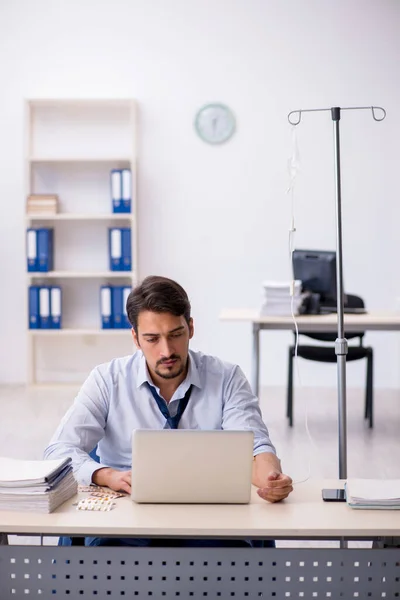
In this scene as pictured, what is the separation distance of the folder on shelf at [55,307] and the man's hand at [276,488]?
458 cm

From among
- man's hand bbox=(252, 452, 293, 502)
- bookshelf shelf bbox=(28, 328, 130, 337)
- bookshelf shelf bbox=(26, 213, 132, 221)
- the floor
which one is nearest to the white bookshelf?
bookshelf shelf bbox=(28, 328, 130, 337)

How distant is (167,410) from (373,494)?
→ 2.15 feet

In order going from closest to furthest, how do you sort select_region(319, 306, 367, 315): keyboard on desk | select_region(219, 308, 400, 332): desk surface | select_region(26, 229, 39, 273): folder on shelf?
select_region(219, 308, 400, 332): desk surface
select_region(319, 306, 367, 315): keyboard on desk
select_region(26, 229, 39, 273): folder on shelf

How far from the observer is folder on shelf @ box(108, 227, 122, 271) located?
6.38 m

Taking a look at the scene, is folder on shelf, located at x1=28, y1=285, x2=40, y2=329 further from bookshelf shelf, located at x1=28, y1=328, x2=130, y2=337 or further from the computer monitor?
the computer monitor

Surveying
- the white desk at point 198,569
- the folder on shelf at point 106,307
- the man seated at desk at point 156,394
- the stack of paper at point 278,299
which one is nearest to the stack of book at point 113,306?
the folder on shelf at point 106,307

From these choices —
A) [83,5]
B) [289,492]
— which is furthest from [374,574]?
[83,5]

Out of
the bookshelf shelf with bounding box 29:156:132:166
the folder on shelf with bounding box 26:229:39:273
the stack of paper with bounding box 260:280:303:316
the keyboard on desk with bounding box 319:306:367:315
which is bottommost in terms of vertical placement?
the keyboard on desk with bounding box 319:306:367:315

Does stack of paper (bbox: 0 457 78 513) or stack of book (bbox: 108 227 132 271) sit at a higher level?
stack of book (bbox: 108 227 132 271)

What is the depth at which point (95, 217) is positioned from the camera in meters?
6.33

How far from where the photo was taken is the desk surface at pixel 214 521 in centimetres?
181

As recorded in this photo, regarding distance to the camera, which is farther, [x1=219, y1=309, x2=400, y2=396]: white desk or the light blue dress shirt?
[x1=219, y1=309, x2=400, y2=396]: white desk

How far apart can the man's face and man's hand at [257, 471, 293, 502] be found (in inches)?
17.9

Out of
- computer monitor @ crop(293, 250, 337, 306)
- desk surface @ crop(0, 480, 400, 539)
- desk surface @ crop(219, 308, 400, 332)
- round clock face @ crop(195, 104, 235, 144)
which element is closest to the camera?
desk surface @ crop(0, 480, 400, 539)
